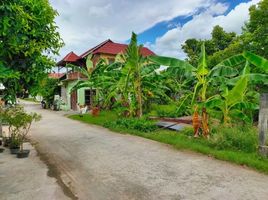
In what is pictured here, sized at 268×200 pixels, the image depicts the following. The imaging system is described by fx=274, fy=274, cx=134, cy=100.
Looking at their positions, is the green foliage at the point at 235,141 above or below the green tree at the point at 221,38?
below

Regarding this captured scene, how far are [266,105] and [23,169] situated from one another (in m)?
6.74

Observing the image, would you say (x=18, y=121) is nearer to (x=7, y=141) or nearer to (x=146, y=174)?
(x=7, y=141)

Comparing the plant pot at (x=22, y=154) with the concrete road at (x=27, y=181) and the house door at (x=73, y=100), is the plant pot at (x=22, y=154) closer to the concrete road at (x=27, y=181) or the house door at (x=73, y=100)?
the concrete road at (x=27, y=181)

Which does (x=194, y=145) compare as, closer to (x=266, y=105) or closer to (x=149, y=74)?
(x=266, y=105)

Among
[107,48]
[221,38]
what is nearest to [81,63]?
[107,48]

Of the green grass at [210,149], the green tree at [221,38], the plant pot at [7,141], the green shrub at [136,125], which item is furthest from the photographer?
the green tree at [221,38]

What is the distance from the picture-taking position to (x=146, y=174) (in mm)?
6660

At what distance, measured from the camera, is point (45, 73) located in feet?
29.9

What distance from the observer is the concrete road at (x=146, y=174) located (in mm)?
5418

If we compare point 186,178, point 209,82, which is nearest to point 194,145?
point 209,82

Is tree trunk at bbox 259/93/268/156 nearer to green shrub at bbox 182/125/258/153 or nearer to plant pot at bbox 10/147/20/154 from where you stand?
green shrub at bbox 182/125/258/153

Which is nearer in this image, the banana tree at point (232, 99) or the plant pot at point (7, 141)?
the banana tree at point (232, 99)

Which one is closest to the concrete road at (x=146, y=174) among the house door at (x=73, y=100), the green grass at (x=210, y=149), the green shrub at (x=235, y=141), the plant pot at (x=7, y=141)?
the green grass at (x=210, y=149)

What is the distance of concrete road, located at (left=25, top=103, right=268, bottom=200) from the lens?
5418 millimetres
